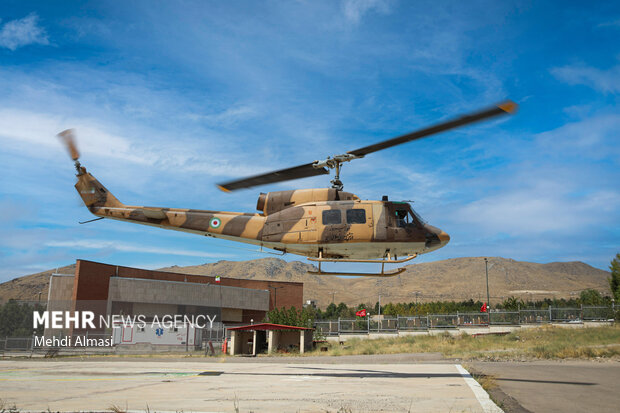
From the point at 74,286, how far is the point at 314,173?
1780 inches

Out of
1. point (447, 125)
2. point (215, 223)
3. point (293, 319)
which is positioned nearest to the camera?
point (447, 125)

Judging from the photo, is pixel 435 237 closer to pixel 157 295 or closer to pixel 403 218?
pixel 403 218

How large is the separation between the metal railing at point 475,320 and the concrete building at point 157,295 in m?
15.6

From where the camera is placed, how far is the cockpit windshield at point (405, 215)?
15.1 meters

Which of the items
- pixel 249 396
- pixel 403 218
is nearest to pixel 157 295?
pixel 403 218

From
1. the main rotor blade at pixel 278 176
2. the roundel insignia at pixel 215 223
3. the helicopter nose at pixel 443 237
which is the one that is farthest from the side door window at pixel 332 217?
the roundel insignia at pixel 215 223

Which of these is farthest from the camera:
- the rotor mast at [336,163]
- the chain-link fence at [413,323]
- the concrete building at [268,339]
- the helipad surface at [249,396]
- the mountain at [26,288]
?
the mountain at [26,288]

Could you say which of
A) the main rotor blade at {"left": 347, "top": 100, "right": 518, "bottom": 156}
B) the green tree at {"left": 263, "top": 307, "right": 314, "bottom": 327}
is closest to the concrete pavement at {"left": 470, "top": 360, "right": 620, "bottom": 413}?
the main rotor blade at {"left": 347, "top": 100, "right": 518, "bottom": 156}

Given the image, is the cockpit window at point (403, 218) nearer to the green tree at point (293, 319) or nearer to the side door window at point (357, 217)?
the side door window at point (357, 217)

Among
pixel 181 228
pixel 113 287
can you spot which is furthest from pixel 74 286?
pixel 181 228

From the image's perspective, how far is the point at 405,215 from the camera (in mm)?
15172

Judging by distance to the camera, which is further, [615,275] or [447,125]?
[615,275]

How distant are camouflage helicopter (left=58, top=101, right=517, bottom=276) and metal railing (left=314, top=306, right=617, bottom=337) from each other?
38.2m

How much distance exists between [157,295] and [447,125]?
53811 millimetres
